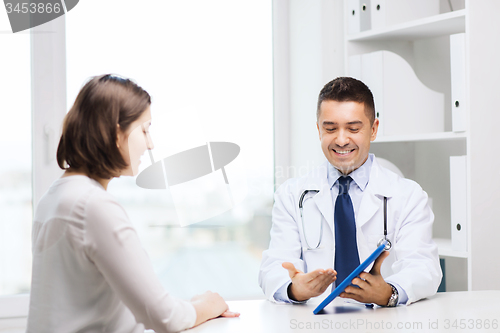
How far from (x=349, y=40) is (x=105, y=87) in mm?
1367

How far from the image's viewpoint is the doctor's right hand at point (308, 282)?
3.70 ft

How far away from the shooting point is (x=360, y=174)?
1574 mm

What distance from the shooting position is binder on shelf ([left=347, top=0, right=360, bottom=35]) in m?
2.02

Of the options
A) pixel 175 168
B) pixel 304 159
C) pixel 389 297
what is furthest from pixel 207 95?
pixel 389 297

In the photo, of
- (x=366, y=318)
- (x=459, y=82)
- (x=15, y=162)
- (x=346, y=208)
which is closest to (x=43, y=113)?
(x=15, y=162)

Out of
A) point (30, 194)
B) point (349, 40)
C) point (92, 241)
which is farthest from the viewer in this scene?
point (349, 40)

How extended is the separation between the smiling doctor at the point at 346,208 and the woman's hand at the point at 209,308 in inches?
11.5

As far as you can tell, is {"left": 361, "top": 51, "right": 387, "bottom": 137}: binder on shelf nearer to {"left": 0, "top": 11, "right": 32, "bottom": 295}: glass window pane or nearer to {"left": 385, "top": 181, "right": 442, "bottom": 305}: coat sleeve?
{"left": 385, "top": 181, "right": 442, "bottom": 305}: coat sleeve

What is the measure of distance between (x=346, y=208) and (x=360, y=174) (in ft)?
0.45

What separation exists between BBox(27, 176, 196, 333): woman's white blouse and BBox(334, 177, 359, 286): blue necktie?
0.71 metres

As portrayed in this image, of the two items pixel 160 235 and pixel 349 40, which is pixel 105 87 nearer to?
pixel 160 235

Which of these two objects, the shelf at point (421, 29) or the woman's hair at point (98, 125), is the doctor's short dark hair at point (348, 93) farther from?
the woman's hair at point (98, 125)

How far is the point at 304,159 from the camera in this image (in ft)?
7.30

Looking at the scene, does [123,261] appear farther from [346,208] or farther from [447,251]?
[447,251]
